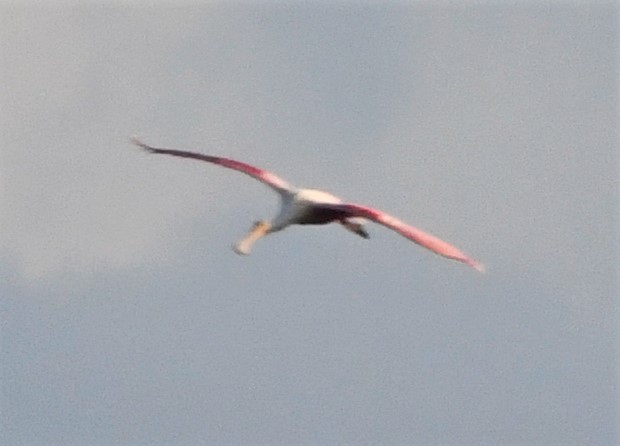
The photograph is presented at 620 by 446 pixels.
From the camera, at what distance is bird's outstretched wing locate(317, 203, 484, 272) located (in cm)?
3453

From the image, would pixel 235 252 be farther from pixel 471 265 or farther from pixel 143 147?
pixel 471 265

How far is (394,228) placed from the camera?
117 feet

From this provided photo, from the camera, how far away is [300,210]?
3838 centimetres

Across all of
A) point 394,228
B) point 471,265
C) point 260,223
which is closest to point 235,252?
point 260,223

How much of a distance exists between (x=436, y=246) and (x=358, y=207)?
217 cm

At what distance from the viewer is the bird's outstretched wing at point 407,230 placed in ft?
113

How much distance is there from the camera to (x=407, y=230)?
35531 millimetres

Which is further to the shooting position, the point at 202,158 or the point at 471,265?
the point at 202,158

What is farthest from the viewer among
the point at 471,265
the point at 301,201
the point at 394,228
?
the point at 301,201

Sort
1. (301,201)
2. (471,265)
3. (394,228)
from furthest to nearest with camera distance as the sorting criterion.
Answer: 1. (301,201)
2. (394,228)
3. (471,265)

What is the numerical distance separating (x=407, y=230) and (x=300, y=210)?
324 centimetres

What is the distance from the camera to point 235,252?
38.5 meters

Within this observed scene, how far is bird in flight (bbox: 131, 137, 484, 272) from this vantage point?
1433 inches

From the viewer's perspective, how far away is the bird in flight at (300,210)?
36406 millimetres
